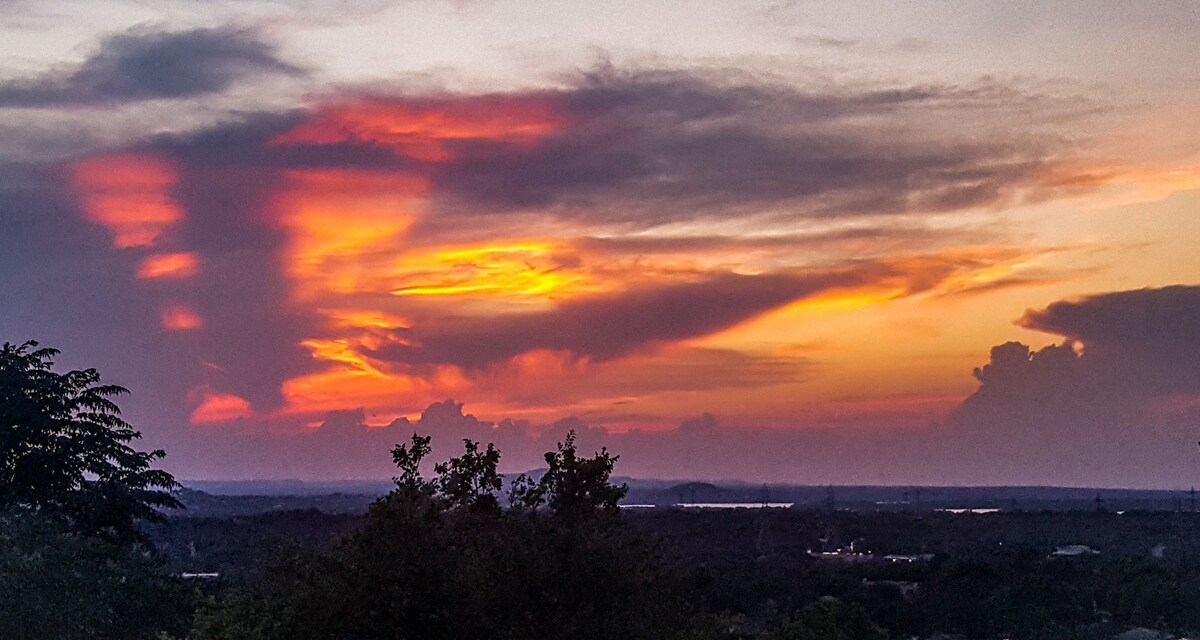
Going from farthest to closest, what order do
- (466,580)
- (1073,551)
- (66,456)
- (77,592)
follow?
(1073,551) → (66,456) → (77,592) → (466,580)

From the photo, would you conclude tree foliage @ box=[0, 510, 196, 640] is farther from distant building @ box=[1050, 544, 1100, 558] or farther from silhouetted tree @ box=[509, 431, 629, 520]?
distant building @ box=[1050, 544, 1100, 558]

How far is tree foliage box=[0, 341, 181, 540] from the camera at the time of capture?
4000 centimetres

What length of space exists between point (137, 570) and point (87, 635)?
396 cm

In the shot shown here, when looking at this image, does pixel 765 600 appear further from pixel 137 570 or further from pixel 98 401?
pixel 137 570

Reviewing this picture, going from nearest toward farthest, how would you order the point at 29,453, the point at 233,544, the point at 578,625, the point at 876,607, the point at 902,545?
the point at 578,625
the point at 29,453
the point at 876,607
the point at 233,544
the point at 902,545

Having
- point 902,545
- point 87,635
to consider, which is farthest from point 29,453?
point 902,545

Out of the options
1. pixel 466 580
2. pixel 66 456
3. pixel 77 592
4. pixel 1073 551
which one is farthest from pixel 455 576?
pixel 1073 551

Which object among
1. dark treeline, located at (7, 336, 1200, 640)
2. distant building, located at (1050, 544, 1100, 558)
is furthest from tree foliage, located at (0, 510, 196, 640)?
distant building, located at (1050, 544, 1100, 558)

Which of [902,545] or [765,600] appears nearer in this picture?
[765,600]

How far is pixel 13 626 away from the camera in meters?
25.6

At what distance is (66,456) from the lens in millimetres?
40781

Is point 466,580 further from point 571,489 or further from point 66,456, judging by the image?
point 66,456

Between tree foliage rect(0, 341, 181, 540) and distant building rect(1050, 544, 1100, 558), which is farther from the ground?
tree foliage rect(0, 341, 181, 540)

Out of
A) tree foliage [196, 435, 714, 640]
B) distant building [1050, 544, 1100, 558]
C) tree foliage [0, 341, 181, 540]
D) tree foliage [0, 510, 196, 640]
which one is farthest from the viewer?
distant building [1050, 544, 1100, 558]
